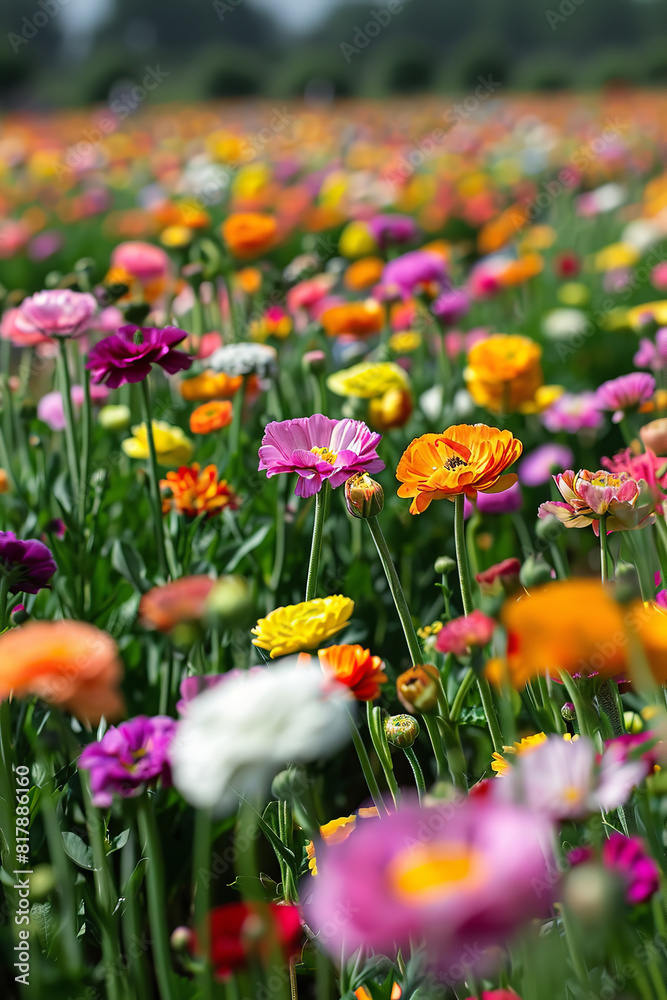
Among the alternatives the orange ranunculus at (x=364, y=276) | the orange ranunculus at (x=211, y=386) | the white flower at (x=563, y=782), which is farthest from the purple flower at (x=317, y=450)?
the orange ranunculus at (x=364, y=276)

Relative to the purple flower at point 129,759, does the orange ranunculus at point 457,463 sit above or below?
above

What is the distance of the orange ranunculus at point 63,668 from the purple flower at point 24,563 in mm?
240

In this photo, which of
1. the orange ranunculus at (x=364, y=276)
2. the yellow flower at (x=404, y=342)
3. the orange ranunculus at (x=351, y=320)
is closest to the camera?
the orange ranunculus at (x=351, y=320)

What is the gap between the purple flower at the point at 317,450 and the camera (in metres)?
0.71

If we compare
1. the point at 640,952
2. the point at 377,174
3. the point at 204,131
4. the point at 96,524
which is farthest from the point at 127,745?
the point at 204,131

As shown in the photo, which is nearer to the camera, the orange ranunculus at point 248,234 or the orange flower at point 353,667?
the orange flower at point 353,667

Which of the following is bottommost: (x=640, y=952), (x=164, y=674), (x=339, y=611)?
(x=164, y=674)

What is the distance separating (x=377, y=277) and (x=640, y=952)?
1932mm

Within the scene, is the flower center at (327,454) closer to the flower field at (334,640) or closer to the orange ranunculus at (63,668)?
the flower field at (334,640)

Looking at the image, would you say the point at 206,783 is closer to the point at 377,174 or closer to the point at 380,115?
the point at 377,174

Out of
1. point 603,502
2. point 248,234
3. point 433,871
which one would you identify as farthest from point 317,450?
point 248,234

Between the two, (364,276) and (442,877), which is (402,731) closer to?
(442,877)

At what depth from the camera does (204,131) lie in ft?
19.8

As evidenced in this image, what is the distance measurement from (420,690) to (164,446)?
725 millimetres
